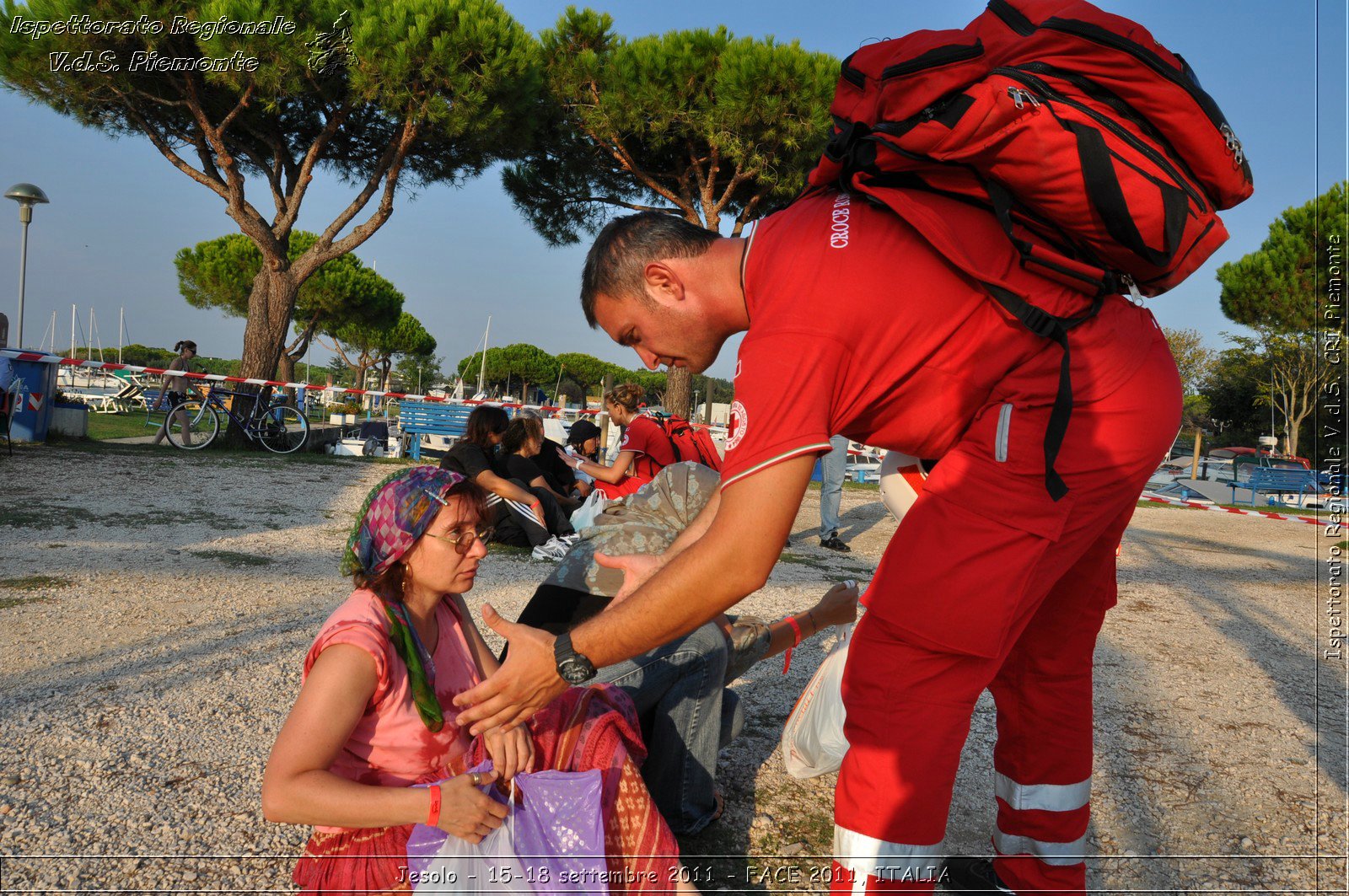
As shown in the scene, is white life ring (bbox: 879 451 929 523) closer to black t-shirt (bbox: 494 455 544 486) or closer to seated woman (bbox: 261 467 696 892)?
seated woman (bbox: 261 467 696 892)

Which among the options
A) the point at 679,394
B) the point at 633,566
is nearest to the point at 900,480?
the point at 633,566

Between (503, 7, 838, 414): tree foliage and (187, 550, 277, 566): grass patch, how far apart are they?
11.5 metres

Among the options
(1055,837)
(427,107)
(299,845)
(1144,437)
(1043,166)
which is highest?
(427,107)

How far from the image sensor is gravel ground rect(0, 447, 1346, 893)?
90.0 inches

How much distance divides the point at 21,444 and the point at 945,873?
35.9 ft

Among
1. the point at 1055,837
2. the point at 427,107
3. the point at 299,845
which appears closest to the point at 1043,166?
the point at 1055,837

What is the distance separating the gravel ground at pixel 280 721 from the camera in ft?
7.50

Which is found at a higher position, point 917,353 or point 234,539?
point 917,353

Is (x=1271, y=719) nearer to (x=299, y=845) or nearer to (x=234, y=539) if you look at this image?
(x=299, y=845)

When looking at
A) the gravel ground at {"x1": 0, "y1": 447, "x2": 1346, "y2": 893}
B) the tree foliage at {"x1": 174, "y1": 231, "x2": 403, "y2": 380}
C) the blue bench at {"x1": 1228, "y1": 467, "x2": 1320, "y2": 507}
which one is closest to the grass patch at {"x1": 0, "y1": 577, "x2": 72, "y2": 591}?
the gravel ground at {"x1": 0, "y1": 447, "x2": 1346, "y2": 893}

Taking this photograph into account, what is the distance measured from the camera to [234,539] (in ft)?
20.3

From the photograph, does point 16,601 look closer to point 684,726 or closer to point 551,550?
point 551,550

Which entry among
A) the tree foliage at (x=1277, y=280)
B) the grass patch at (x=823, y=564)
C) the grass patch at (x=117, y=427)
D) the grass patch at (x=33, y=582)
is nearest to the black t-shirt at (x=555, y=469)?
the grass patch at (x=823, y=564)

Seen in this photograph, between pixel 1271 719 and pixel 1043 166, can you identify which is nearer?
pixel 1043 166
